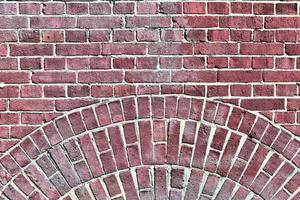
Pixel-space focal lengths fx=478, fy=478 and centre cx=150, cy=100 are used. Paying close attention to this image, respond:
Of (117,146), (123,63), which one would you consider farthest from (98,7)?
(117,146)

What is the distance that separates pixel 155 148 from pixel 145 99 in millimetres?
324

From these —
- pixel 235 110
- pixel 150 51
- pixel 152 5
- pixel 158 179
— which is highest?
pixel 152 5

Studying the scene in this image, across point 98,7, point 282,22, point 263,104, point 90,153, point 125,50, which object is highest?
point 98,7

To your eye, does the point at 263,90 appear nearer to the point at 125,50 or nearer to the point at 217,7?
the point at 217,7

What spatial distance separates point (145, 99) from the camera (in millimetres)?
3094

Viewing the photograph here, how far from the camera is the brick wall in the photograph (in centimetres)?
308

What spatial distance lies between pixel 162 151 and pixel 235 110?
54 centimetres

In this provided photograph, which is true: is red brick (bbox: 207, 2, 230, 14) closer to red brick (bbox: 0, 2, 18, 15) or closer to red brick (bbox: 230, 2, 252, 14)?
red brick (bbox: 230, 2, 252, 14)

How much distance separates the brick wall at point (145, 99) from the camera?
308 centimetres

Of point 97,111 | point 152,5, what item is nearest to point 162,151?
point 97,111

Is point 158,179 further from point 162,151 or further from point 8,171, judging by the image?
point 8,171

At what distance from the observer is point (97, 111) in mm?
3088

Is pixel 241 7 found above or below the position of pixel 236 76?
above

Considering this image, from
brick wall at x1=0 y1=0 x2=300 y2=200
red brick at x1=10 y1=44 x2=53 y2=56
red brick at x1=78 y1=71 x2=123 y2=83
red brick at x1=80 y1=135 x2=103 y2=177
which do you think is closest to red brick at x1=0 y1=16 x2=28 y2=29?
brick wall at x1=0 y1=0 x2=300 y2=200
